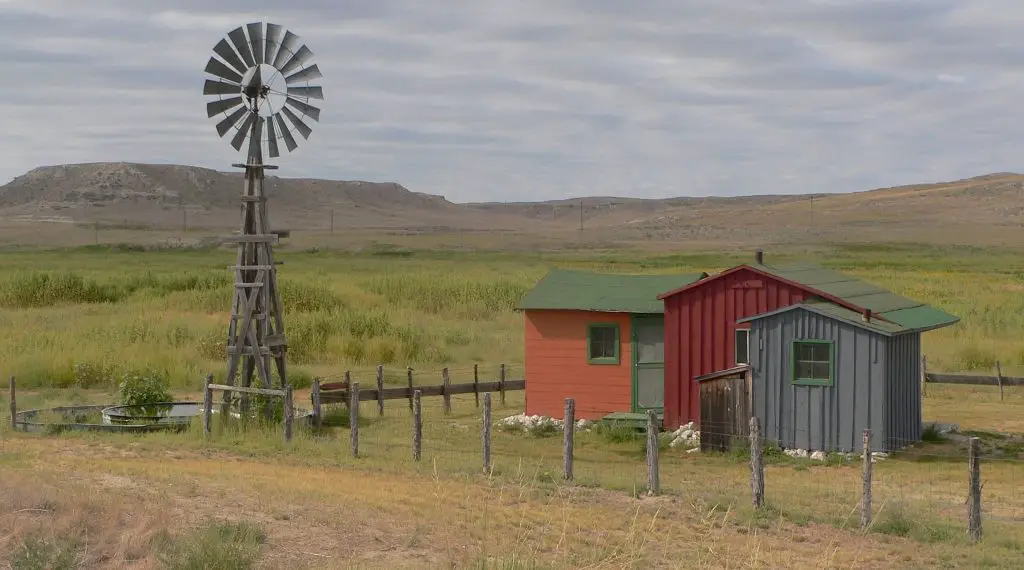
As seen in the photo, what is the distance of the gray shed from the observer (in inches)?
768

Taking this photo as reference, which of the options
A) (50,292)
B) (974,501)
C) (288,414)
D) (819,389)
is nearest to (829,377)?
(819,389)

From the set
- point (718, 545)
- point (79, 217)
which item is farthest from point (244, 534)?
point (79, 217)

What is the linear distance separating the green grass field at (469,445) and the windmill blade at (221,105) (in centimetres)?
558

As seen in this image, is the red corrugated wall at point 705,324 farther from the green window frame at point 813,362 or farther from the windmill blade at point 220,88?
the windmill blade at point 220,88

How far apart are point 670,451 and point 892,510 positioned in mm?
7609

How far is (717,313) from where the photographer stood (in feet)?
72.3

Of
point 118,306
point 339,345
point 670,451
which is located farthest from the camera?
point 118,306

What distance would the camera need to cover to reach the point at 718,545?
12.1 meters

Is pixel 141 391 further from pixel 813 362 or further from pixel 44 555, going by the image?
pixel 44 555

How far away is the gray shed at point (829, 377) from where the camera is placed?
64.0 feet

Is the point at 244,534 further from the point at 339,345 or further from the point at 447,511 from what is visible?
the point at 339,345

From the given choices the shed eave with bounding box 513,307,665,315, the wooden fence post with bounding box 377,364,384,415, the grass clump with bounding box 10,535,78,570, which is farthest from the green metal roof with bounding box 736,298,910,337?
the grass clump with bounding box 10,535,78,570

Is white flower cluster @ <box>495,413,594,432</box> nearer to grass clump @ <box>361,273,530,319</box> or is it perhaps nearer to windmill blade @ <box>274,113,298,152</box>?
windmill blade @ <box>274,113,298,152</box>

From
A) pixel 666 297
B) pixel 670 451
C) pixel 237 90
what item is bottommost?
pixel 670 451
